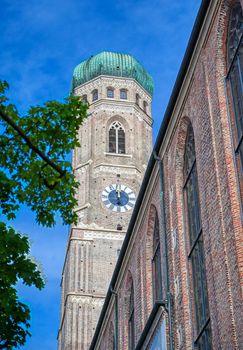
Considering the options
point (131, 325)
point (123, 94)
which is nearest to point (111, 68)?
point (123, 94)

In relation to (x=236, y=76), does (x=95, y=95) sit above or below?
above

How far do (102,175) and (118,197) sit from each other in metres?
2.37

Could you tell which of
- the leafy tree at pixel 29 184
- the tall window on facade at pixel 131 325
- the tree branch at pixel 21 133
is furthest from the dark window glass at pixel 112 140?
the tree branch at pixel 21 133

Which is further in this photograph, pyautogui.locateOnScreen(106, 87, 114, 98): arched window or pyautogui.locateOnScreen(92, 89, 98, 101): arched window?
pyautogui.locateOnScreen(92, 89, 98, 101): arched window

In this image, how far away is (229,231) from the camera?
16.8 m

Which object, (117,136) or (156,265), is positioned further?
(117,136)

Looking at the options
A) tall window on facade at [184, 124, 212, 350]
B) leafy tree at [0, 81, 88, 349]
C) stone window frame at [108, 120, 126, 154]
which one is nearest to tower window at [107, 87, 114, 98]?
stone window frame at [108, 120, 126, 154]

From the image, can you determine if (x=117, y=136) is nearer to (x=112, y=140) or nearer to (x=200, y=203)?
(x=112, y=140)

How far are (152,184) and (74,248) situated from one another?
33.7 metres

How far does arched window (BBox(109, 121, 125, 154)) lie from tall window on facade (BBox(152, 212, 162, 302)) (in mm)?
38527

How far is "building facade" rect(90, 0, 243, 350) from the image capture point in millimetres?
16875

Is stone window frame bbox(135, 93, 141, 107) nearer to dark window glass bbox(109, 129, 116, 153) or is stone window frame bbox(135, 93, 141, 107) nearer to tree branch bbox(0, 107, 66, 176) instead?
dark window glass bbox(109, 129, 116, 153)

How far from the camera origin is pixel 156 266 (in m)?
25.1

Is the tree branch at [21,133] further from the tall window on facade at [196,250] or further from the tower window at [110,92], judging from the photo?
the tower window at [110,92]
